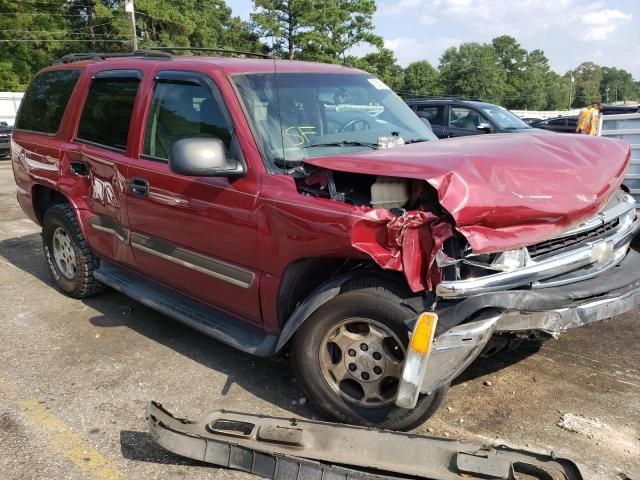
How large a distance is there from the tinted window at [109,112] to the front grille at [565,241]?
2.82m

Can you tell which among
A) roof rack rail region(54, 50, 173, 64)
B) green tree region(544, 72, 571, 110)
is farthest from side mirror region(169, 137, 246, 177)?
green tree region(544, 72, 571, 110)

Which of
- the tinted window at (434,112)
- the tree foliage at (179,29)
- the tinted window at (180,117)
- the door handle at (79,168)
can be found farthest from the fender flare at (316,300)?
the tree foliage at (179,29)

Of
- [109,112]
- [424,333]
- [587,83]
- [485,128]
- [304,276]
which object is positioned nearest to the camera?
[424,333]

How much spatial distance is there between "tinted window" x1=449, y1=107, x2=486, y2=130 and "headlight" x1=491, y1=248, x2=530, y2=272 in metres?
8.92

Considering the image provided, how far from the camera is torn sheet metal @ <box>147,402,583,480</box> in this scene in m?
2.54

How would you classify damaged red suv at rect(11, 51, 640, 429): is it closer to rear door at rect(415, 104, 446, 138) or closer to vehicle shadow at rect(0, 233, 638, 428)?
vehicle shadow at rect(0, 233, 638, 428)

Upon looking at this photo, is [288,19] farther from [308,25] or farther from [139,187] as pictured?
[139,187]

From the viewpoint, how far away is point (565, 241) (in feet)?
10.0

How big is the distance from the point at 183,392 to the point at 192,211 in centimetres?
109

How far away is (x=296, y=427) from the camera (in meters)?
2.88

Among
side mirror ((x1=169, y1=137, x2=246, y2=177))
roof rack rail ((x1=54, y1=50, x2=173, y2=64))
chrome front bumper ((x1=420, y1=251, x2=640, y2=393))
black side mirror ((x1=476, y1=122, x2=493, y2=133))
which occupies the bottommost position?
chrome front bumper ((x1=420, y1=251, x2=640, y2=393))

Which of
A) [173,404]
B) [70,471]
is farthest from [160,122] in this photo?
[70,471]

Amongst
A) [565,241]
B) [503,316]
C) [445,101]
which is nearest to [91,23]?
[445,101]

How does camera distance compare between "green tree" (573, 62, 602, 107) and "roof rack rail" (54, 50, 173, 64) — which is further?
"green tree" (573, 62, 602, 107)
